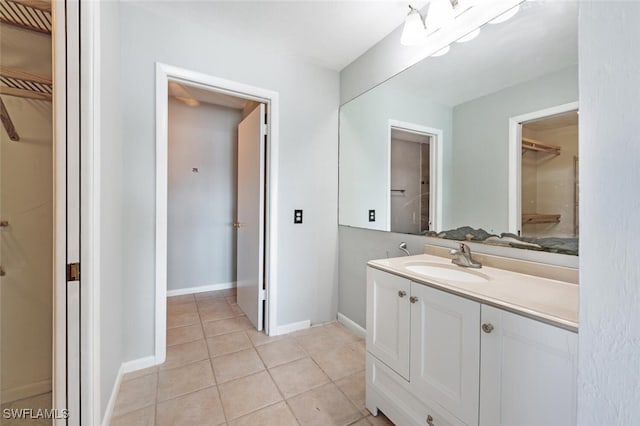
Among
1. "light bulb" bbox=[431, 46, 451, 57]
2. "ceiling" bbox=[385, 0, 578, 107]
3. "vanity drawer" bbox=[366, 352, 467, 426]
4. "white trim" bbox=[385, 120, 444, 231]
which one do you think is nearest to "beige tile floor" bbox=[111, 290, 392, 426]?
"vanity drawer" bbox=[366, 352, 467, 426]

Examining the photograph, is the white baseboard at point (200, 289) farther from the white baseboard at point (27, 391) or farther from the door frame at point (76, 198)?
the door frame at point (76, 198)

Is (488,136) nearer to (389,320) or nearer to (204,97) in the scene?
(389,320)

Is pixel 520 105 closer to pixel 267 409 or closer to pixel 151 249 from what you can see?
pixel 267 409

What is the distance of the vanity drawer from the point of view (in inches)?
42.9

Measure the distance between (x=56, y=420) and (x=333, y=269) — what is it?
196 cm

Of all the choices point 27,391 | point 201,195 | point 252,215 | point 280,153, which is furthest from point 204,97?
point 27,391

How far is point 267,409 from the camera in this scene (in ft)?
4.74

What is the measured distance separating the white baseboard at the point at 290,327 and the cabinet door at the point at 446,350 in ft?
4.48

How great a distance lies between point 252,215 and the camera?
248 cm

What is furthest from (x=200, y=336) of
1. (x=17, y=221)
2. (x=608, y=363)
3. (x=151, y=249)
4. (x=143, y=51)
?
(x=608, y=363)

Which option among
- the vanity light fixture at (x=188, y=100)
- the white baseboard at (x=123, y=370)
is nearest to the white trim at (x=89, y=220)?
the white baseboard at (x=123, y=370)

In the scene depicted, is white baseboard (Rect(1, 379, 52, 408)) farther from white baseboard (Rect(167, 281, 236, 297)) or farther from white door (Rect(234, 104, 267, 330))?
white baseboard (Rect(167, 281, 236, 297))

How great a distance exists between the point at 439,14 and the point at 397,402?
2124mm

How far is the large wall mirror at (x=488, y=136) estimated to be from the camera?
1.17 metres
